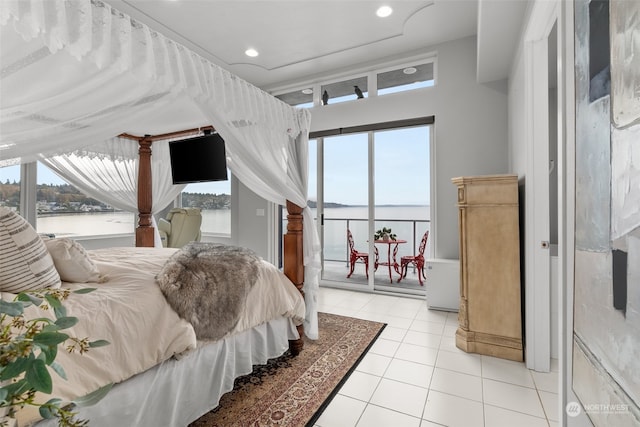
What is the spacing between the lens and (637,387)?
710 millimetres

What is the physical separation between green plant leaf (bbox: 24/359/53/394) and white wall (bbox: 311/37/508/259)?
3996 mm

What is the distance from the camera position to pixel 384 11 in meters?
3.31

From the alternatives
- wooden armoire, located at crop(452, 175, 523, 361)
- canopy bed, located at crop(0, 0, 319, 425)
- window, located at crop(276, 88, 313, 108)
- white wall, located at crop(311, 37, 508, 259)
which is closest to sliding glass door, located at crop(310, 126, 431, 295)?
white wall, located at crop(311, 37, 508, 259)

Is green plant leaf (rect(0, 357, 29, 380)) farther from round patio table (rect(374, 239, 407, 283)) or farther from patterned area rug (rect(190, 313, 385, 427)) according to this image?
round patio table (rect(374, 239, 407, 283))

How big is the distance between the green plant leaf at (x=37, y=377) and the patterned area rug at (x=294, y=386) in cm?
155

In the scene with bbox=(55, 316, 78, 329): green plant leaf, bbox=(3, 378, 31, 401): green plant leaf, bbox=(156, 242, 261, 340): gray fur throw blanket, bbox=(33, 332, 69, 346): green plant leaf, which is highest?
bbox=(55, 316, 78, 329): green plant leaf

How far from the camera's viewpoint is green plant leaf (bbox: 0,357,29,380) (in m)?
0.47

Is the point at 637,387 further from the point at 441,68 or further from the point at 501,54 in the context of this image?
the point at 441,68

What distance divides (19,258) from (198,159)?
220cm

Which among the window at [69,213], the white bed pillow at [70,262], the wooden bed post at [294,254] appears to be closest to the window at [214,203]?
the window at [69,213]

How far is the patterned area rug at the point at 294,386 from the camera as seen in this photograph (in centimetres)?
179

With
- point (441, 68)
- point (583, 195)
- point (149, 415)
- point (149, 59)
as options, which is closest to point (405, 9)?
point (441, 68)

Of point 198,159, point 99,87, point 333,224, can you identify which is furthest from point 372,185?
point 99,87

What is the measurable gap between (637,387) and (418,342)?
2277 mm
